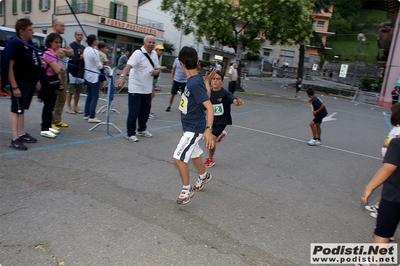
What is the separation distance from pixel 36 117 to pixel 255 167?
203 inches

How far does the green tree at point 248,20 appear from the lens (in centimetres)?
1784

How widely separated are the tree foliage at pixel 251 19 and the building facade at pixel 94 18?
13024 millimetres

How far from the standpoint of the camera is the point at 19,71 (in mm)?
5246

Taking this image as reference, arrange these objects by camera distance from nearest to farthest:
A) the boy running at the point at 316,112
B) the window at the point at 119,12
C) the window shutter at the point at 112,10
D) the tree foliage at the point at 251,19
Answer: the boy running at the point at 316,112 < the tree foliage at the point at 251,19 < the window shutter at the point at 112,10 < the window at the point at 119,12

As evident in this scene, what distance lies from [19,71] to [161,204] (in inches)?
128

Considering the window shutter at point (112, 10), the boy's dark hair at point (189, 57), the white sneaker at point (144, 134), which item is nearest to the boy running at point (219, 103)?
the boy's dark hair at point (189, 57)

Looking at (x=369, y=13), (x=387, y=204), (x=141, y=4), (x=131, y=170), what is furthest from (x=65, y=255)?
(x=369, y=13)

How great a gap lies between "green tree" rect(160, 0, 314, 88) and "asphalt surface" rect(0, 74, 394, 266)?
12498mm

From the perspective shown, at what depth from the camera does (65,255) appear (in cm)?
277

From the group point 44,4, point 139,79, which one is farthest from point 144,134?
point 44,4

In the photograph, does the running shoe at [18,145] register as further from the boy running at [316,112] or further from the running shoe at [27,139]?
the boy running at [316,112]

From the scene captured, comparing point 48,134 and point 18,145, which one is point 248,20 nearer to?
point 48,134

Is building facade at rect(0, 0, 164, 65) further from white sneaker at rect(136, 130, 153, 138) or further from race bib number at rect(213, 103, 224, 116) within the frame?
race bib number at rect(213, 103, 224, 116)

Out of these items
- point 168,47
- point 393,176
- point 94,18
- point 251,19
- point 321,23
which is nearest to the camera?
point 393,176
